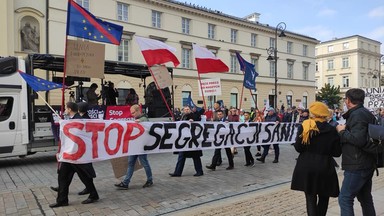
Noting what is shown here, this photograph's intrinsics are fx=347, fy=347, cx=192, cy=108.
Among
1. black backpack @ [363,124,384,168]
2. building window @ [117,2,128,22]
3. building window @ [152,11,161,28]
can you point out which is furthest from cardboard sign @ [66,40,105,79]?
building window @ [152,11,161,28]

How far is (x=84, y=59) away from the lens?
671 cm

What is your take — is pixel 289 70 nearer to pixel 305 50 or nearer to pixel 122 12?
pixel 305 50

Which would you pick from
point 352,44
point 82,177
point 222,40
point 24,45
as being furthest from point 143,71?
point 352,44

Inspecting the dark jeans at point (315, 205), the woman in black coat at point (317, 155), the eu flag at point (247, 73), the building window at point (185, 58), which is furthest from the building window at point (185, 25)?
the dark jeans at point (315, 205)

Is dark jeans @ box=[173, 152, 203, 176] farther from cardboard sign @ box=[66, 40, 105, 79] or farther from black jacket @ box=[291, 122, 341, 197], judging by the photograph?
black jacket @ box=[291, 122, 341, 197]

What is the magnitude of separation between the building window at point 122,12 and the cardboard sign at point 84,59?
28621 millimetres

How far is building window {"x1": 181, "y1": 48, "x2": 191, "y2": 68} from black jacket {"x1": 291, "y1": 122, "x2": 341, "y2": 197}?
35076 millimetres

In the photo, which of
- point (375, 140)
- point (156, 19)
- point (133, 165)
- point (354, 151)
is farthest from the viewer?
point (156, 19)

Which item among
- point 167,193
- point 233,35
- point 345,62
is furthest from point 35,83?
point 345,62

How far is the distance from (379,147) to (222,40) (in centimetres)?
3990

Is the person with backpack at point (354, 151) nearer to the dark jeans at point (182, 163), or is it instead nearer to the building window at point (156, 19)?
the dark jeans at point (182, 163)

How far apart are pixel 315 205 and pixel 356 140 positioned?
0.95 metres

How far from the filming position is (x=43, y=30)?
29.4 meters

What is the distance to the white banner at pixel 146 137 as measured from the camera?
5.72 metres
